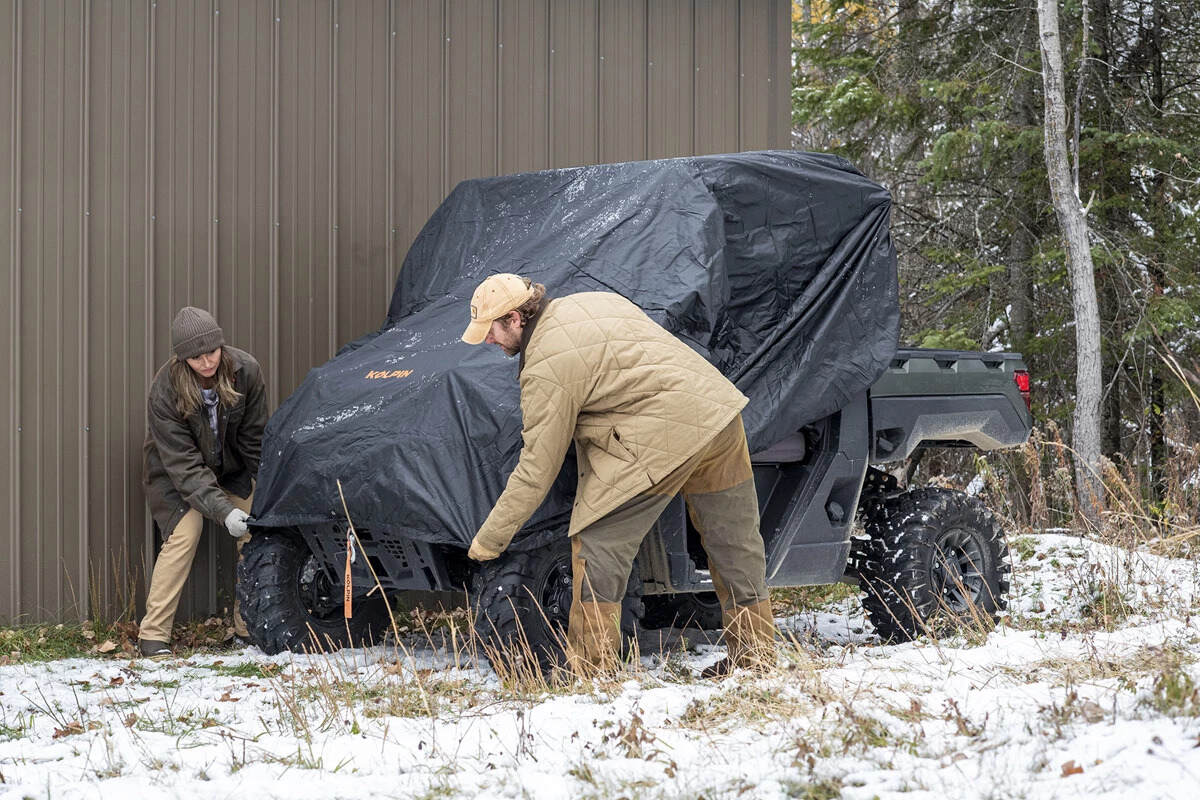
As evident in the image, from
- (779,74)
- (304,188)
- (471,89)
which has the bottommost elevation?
(304,188)

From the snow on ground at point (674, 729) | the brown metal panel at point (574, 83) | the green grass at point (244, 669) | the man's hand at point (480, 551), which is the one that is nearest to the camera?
→ the snow on ground at point (674, 729)

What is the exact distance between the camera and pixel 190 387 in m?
6.82

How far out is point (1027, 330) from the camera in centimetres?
1645

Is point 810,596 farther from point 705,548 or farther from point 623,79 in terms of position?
point 623,79

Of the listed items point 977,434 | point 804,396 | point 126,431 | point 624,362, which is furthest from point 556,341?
point 126,431

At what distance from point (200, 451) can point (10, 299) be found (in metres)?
1.34

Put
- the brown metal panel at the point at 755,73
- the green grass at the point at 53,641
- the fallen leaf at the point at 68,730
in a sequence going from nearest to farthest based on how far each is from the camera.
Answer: the fallen leaf at the point at 68,730
the green grass at the point at 53,641
the brown metal panel at the point at 755,73

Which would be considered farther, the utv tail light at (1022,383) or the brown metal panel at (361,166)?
the brown metal panel at (361,166)

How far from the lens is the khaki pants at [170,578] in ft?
23.0

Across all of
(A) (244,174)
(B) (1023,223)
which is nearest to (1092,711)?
(A) (244,174)

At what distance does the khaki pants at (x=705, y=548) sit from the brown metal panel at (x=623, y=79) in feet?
13.9

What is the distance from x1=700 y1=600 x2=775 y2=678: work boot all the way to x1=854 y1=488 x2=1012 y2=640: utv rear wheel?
1021mm

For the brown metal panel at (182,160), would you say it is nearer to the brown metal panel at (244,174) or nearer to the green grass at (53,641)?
the brown metal panel at (244,174)

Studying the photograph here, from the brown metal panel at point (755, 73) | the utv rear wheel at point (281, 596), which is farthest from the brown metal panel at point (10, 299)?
the brown metal panel at point (755, 73)
